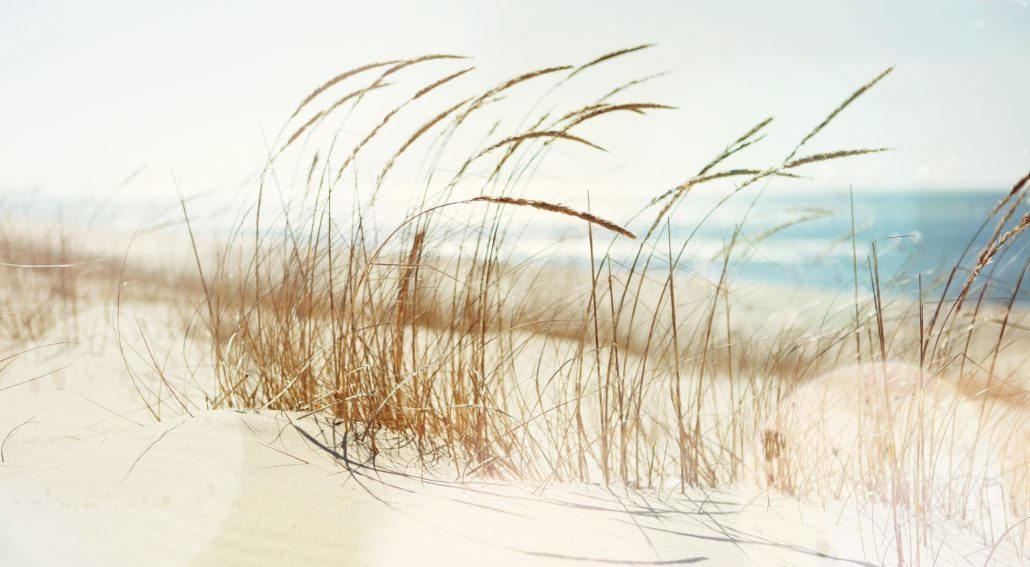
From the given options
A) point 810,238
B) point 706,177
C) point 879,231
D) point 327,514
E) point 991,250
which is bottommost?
point 327,514

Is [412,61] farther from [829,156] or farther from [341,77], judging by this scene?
[829,156]

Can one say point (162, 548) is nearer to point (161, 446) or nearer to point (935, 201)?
point (161, 446)

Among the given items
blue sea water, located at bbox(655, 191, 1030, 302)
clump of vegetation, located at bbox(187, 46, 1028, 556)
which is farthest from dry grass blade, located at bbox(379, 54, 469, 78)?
blue sea water, located at bbox(655, 191, 1030, 302)

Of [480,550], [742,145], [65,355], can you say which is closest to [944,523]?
[742,145]

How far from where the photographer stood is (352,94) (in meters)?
2.00

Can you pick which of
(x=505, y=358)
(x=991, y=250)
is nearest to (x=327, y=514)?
(x=505, y=358)

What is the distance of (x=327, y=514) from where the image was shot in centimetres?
138

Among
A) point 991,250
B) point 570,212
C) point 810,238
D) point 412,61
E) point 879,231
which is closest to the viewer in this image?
point 570,212

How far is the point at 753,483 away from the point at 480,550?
1.07 m

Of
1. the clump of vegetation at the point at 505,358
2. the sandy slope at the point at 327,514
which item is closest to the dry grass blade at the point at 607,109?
the clump of vegetation at the point at 505,358

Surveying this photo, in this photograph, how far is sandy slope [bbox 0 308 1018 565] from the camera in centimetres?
125

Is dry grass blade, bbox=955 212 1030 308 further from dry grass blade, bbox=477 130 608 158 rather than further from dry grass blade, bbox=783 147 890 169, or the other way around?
dry grass blade, bbox=477 130 608 158

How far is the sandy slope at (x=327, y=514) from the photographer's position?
4.11ft

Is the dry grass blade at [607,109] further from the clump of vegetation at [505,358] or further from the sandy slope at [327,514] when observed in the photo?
the sandy slope at [327,514]
